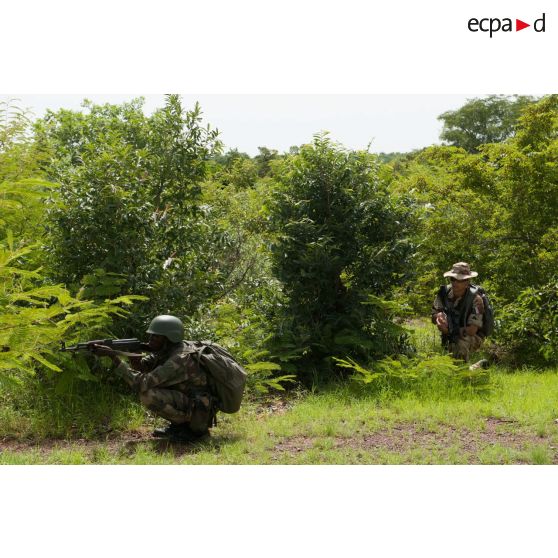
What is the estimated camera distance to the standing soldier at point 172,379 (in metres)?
6.65

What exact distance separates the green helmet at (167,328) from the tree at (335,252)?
328cm

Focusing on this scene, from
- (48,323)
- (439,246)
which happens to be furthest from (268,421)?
(439,246)

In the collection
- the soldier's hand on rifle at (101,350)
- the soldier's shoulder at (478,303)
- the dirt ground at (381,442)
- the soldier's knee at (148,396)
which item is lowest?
the dirt ground at (381,442)

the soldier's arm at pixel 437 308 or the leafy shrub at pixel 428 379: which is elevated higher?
the soldier's arm at pixel 437 308

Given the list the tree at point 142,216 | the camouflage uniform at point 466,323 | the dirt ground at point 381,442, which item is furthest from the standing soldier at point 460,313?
the tree at point 142,216

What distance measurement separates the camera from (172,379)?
22.0 ft

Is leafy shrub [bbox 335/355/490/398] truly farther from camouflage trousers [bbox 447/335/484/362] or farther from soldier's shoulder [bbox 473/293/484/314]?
soldier's shoulder [bbox 473/293/484/314]

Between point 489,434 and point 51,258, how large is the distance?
208 inches

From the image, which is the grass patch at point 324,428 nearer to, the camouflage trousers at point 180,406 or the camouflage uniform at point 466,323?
the camouflage trousers at point 180,406

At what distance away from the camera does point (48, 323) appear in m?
6.22

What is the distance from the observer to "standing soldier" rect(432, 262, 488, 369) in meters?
9.45

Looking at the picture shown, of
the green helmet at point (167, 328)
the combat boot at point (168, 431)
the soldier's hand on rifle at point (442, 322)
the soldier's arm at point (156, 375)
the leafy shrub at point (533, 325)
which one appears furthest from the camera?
the leafy shrub at point (533, 325)

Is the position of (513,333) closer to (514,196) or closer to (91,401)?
(514,196)

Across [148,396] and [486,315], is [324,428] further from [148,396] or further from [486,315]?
[486,315]
